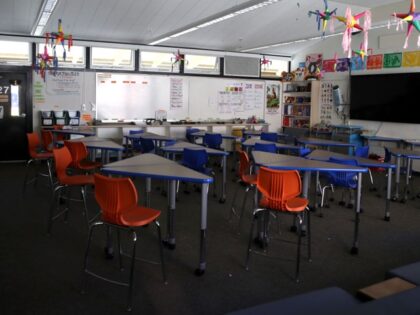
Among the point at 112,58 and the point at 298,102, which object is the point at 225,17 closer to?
the point at 112,58

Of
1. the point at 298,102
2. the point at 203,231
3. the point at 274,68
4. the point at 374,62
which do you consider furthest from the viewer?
the point at 274,68

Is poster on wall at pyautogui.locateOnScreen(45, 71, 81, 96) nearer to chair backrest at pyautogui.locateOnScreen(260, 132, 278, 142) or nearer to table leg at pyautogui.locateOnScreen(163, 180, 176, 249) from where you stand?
chair backrest at pyautogui.locateOnScreen(260, 132, 278, 142)

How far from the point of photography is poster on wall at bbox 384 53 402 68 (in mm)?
9008

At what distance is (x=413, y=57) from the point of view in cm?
870

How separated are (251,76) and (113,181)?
949 centimetres

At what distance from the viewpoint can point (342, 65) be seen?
34.2 feet

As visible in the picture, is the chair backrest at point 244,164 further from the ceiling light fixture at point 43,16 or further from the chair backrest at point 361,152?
the ceiling light fixture at point 43,16

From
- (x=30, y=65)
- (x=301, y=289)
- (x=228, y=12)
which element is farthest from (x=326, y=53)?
(x=301, y=289)

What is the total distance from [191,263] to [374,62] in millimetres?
7907

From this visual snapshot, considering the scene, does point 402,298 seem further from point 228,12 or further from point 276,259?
point 228,12

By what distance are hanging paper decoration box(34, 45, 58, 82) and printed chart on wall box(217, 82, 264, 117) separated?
4.45 meters

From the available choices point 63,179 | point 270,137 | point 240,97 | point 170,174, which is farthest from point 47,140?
point 240,97

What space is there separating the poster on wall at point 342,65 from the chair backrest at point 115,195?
879 centimetres

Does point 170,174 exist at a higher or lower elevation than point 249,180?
higher
